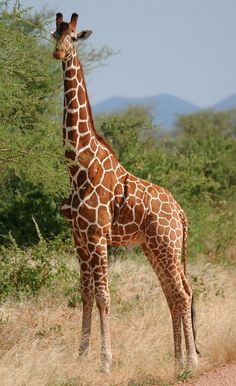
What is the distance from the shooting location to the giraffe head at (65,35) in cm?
879

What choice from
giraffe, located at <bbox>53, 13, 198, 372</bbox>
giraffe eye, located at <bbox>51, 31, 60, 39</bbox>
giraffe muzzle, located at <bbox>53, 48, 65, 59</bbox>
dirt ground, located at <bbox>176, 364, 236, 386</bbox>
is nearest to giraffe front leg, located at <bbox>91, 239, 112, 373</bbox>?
giraffe, located at <bbox>53, 13, 198, 372</bbox>

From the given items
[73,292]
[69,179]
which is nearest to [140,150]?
[73,292]

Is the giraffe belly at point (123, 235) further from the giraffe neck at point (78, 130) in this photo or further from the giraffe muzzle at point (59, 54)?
the giraffe muzzle at point (59, 54)

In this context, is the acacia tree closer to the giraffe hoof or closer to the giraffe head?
the giraffe head

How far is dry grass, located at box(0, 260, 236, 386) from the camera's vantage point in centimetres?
834

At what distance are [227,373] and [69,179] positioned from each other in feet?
8.52

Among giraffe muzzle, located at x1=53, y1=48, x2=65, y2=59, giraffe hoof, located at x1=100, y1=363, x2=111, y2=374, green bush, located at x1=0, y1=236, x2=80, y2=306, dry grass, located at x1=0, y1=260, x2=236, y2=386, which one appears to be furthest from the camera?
green bush, located at x1=0, y1=236, x2=80, y2=306

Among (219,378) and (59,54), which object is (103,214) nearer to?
(59,54)

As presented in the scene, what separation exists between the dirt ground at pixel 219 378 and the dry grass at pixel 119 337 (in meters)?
0.29

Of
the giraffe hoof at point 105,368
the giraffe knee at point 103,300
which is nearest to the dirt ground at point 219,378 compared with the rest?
the giraffe hoof at point 105,368

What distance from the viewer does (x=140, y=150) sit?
1548 centimetres

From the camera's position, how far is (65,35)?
8.90 meters

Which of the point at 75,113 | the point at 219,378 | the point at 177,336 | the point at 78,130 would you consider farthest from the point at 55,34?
the point at 219,378

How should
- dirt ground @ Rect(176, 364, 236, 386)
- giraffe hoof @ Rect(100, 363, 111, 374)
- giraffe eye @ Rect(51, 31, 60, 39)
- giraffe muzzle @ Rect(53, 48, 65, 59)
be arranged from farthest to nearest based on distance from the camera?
giraffe eye @ Rect(51, 31, 60, 39), giraffe muzzle @ Rect(53, 48, 65, 59), giraffe hoof @ Rect(100, 363, 111, 374), dirt ground @ Rect(176, 364, 236, 386)
